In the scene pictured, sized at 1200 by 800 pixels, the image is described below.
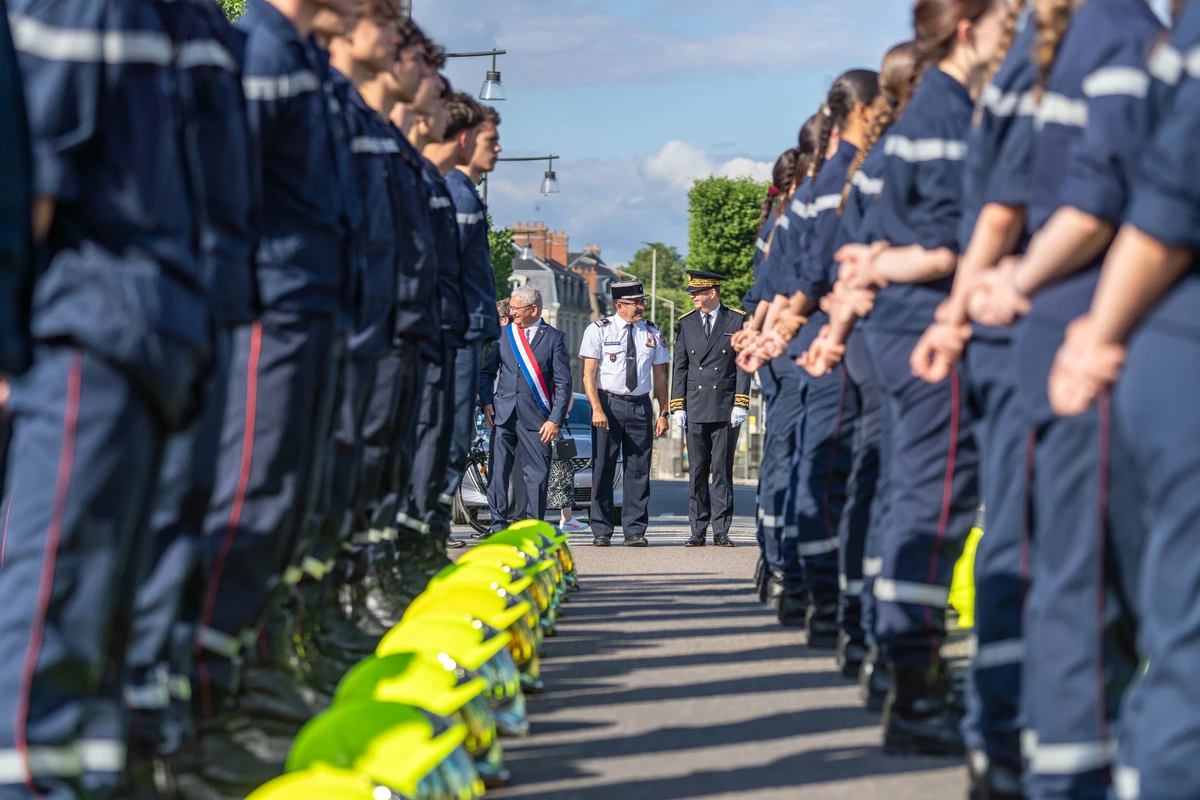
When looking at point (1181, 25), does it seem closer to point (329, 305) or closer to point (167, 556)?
point (167, 556)

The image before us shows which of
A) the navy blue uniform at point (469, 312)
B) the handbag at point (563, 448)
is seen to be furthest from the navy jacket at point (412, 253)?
the handbag at point (563, 448)

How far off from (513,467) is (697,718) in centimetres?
915

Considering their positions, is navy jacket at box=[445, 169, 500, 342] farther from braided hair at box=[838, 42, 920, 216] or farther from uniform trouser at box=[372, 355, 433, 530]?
braided hair at box=[838, 42, 920, 216]

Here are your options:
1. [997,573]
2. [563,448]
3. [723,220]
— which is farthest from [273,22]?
[723,220]

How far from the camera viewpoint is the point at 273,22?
5.65 meters

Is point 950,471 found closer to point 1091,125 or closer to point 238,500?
point 1091,125

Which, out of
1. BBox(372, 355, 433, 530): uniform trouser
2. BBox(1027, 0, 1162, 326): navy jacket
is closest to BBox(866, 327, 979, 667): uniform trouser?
BBox(1027, 0, 1162, 326): navy jacket

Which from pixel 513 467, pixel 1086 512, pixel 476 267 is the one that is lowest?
pixel 513 467

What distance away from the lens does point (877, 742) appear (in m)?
6.14

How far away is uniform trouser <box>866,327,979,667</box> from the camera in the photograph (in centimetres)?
578

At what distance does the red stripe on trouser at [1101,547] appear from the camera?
3.82m

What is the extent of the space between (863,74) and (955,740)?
370cm

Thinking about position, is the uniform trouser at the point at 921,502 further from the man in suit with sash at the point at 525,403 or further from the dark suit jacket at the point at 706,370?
the dark suit jacket at the point at 706,370

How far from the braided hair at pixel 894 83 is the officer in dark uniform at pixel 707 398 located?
8.30 meters
